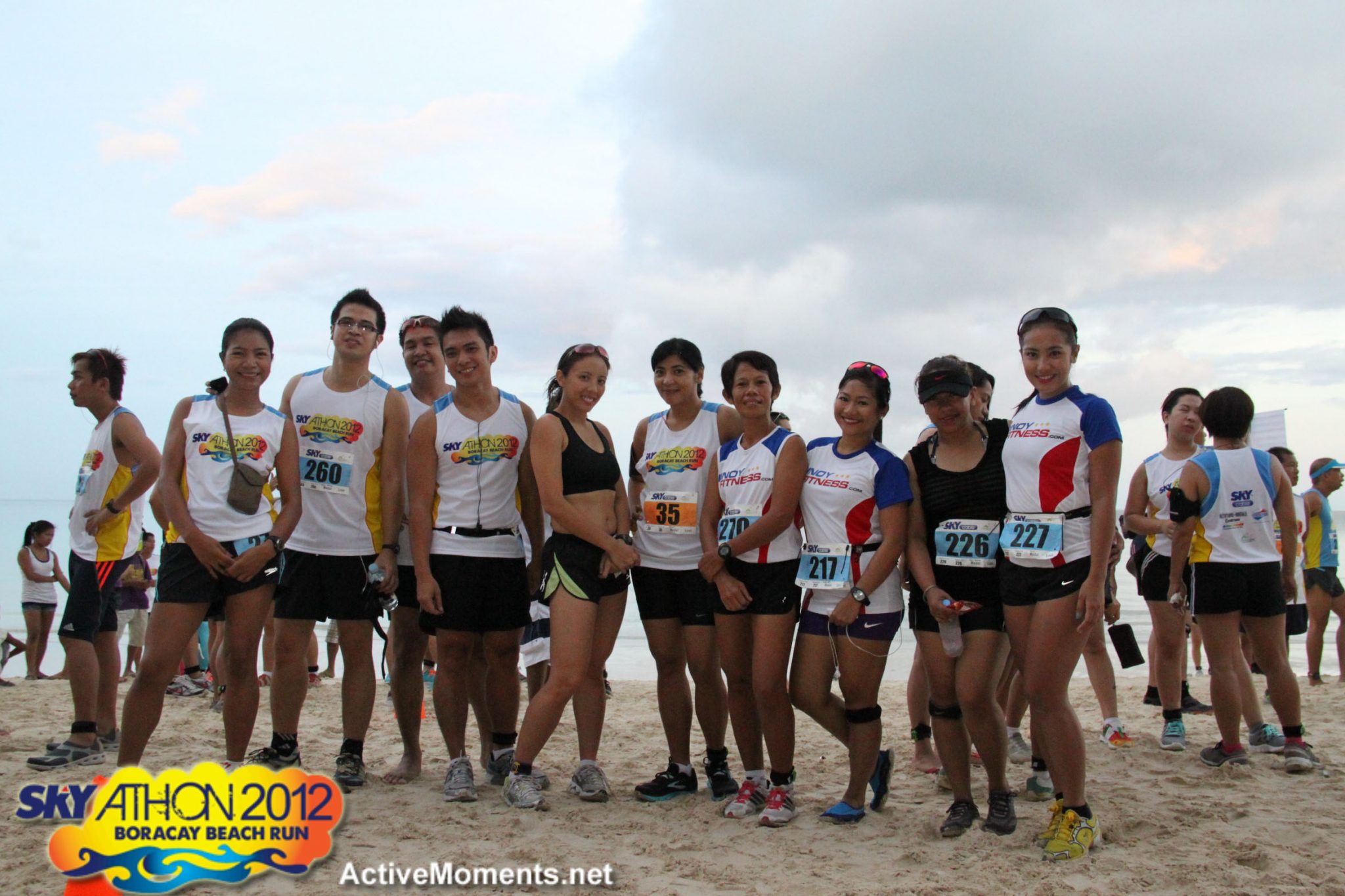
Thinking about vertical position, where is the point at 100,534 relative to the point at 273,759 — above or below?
above

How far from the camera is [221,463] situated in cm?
417

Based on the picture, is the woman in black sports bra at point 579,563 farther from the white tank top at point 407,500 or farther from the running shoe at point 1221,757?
the running shoe at point 1221,757

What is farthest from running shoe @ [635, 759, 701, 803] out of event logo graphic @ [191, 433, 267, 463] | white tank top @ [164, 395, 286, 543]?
event logo graphic @ [191, 433, 267, 463]

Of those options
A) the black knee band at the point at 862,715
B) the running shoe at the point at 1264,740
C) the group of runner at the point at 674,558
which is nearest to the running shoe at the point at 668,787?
the group of runner at the point at 674,558

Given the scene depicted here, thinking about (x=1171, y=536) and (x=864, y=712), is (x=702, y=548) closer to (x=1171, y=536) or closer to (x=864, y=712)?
(x=864, y=712)

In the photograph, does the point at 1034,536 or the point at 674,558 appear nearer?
the point at 1034,536

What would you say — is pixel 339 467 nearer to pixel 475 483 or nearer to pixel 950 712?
pixel 475 483

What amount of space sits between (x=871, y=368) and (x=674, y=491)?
100cm

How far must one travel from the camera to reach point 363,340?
4.41 metres

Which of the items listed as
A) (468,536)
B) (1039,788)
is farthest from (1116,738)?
(468,536)

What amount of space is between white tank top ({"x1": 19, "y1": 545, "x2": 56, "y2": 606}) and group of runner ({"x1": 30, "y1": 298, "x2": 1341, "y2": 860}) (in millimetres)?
4540

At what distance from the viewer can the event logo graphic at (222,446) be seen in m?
4.17

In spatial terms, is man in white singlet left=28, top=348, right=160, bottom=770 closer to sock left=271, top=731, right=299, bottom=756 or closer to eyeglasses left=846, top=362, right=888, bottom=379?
sock left=271, top=731, right=299, bottom=756

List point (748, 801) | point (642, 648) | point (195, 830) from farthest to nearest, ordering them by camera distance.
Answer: point (642, 648)
point (748, 801)
point (195, 830)
